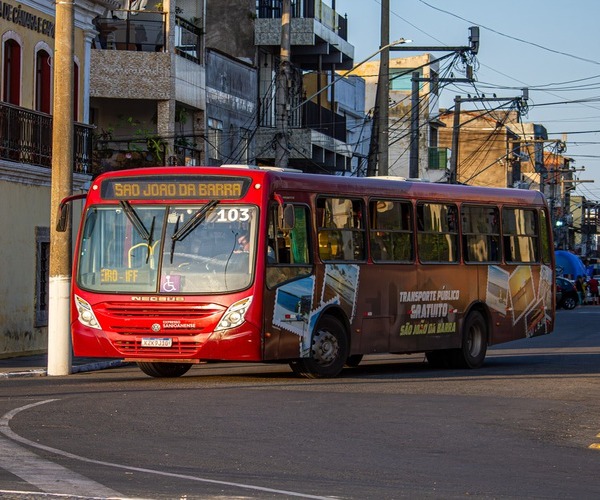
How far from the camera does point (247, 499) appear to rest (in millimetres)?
9516

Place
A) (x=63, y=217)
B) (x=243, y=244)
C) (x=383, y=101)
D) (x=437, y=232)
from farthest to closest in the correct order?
1. (x=383, y=101)
2. (x=437, y=232)
3. (x=63, y=217)
4. (x=243, y=244)

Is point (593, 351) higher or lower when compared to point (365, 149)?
lower

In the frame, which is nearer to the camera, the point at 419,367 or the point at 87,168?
the point at 419,367

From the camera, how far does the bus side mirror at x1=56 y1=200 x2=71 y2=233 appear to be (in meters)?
20.8

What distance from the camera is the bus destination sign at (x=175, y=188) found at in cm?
1961

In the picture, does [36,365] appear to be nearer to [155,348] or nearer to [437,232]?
[155,348]

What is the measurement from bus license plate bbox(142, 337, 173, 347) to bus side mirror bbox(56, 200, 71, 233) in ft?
7.93

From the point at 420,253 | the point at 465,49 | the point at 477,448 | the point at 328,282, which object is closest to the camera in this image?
the point at 477,448

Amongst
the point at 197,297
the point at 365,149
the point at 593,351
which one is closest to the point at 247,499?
the point at 197,297

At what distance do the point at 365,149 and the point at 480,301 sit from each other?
42620 millimetres

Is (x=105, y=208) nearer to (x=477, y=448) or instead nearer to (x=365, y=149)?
(x=477, y=448)

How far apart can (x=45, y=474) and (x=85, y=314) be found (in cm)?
967

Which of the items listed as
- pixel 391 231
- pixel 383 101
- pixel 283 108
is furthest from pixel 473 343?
pixel 383 101

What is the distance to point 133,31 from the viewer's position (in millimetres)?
40594
